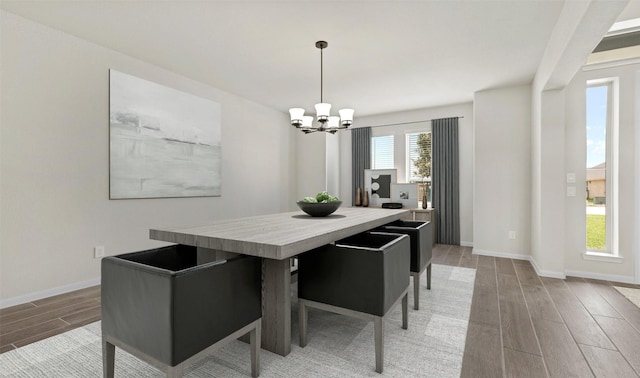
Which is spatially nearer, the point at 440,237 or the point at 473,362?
the point at 473,362

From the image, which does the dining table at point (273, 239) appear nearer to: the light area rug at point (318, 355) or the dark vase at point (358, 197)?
the light area rug at point (318, 355)

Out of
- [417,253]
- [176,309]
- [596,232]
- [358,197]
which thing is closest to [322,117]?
[417,253]

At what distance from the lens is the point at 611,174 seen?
11.0ft

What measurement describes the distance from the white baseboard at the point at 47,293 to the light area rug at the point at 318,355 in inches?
39.4

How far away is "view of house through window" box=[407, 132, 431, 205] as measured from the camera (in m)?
5.62

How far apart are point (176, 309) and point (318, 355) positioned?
0.97 meters

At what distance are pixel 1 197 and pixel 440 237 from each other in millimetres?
5579

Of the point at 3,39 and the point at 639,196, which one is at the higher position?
the point at 3,39

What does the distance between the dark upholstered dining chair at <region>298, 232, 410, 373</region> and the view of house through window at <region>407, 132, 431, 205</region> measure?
12.9 feet

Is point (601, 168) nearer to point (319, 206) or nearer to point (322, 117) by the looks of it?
point (322, 117)

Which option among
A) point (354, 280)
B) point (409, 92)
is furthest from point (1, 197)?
point (409, 92)

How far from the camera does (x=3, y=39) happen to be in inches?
99.4

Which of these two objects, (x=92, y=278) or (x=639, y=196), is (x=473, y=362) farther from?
(x=92, y=278)

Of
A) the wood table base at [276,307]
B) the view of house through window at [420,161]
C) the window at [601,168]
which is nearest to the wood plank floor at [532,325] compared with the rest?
the window at [601,168]
